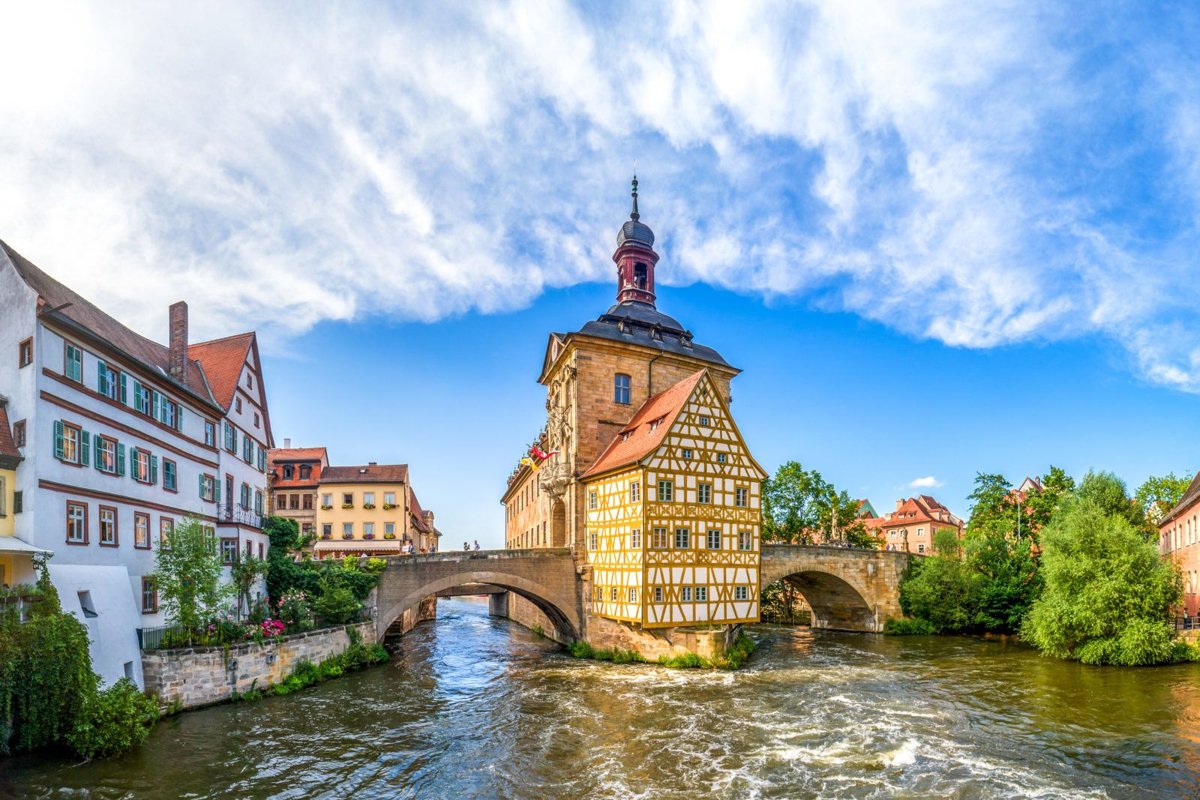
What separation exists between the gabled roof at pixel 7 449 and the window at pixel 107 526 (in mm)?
2680

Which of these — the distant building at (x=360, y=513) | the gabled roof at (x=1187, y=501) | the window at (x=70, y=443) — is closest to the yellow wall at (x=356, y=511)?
the distant building at (x=360, y=513)

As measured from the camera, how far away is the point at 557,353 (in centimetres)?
3372

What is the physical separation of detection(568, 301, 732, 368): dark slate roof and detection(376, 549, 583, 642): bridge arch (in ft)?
31.4

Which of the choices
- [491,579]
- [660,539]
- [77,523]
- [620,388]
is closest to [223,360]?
[77,523]

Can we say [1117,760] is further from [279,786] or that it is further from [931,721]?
[279,786]

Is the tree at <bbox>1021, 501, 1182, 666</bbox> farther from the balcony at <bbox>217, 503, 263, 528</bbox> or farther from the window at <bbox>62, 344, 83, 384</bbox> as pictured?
the window at <bbox>62, 344, 83, 384</bbox>

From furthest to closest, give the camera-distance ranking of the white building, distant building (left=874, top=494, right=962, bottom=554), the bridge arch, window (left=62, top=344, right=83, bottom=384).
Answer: distant building (left=874, top=494, right=962, bottom=554) → the bridge arch → window (left=62, top=344, right=83, bottom=384) → the white building

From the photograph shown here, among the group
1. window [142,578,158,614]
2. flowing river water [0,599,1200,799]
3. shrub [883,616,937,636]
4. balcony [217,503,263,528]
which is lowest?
shrub [883,616,937,636]

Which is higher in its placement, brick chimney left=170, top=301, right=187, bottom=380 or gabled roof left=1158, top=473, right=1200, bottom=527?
brick chimney left=170, top=301, right=187, bottom=380

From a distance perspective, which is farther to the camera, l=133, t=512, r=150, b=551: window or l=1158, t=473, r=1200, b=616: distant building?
l=1158, t=473, r=1200, b=616: distant building

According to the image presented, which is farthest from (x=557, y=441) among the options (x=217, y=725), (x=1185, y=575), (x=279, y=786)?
(x=1185, y=575)

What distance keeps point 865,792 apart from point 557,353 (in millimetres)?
23682

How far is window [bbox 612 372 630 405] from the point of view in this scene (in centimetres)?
3134

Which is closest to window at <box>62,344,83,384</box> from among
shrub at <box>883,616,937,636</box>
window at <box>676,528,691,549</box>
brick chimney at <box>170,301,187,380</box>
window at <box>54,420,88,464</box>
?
window at <box>54,420,88,464</box>
